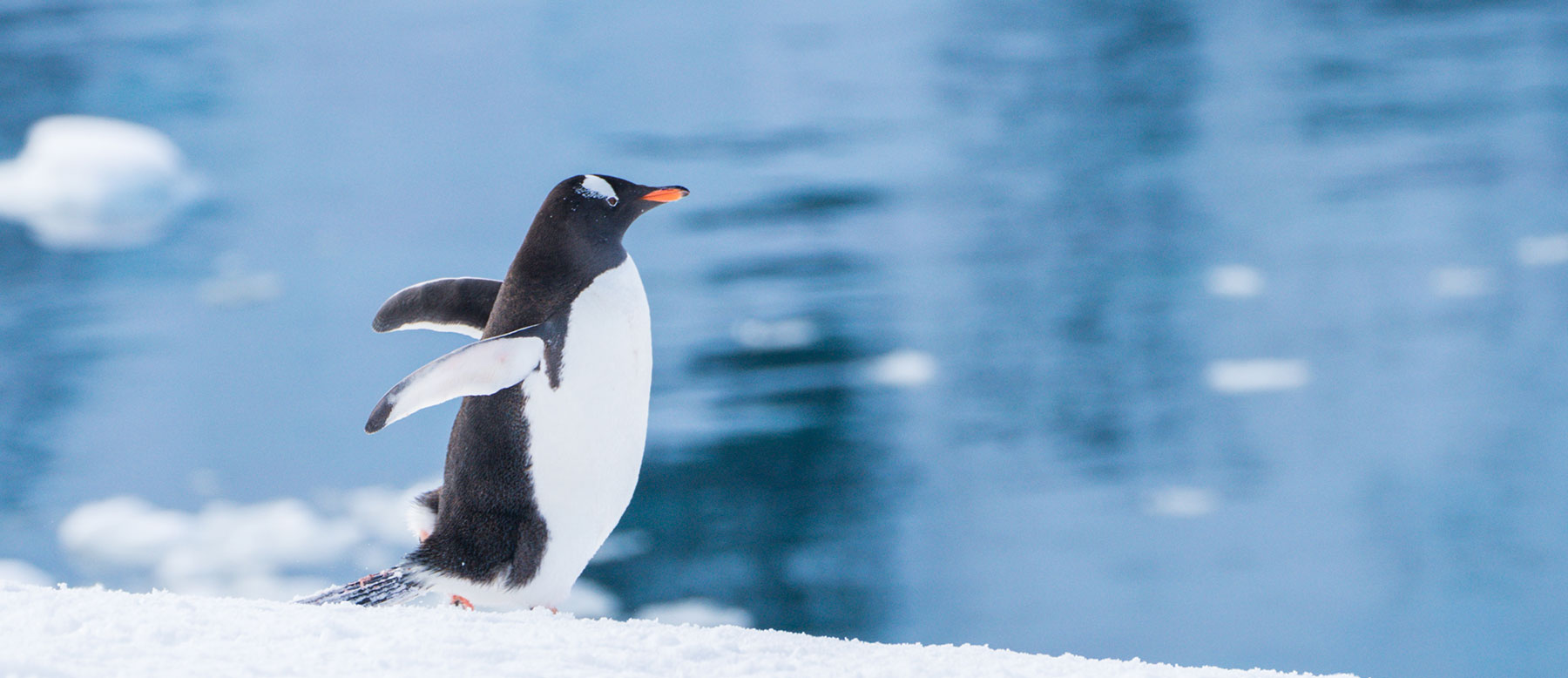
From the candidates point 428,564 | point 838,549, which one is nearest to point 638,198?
point 428,564

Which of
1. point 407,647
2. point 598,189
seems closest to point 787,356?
point 598,189

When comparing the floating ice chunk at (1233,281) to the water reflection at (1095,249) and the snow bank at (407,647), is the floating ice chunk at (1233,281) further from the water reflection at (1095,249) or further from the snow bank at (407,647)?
the snow bank at (407,647)

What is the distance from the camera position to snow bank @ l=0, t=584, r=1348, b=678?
858mm

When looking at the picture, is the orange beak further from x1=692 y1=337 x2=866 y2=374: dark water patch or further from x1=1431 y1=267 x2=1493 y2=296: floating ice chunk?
x1=1431 y1=267 x2=1493 y2=296: floating ice chunk

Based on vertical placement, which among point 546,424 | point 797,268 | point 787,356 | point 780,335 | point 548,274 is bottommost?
point 546,424

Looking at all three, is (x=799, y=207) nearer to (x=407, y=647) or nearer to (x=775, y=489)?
(x=775, y=489)

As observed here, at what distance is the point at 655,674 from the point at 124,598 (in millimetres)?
504

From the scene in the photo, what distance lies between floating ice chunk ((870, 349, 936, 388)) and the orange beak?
609 cm

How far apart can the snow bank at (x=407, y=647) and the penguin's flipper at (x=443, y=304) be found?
0.56 m

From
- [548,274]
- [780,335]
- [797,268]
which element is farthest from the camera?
[797,268]

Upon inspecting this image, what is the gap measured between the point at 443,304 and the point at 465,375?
0.32 meters

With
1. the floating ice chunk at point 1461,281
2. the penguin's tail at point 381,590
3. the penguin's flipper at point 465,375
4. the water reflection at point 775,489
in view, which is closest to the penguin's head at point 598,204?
the penguin's flipper at point 465,375

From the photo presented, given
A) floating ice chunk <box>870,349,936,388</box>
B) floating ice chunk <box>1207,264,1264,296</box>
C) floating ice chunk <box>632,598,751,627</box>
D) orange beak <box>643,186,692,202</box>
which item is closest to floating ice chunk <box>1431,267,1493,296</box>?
floating ice chunk <box>1207,264,1264,296</box>

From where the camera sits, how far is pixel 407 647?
943 millimetres
